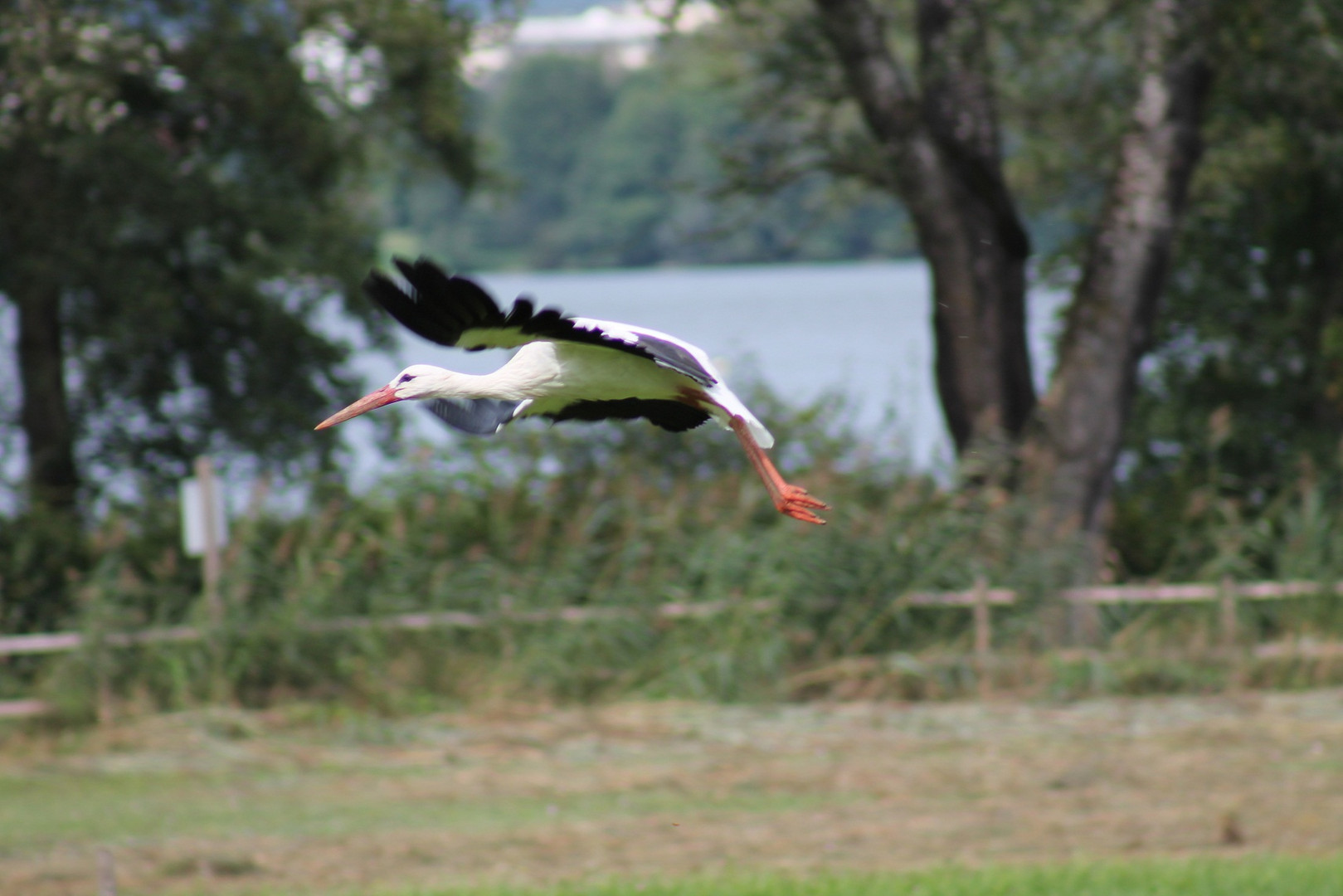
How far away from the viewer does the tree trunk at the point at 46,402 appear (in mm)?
12648

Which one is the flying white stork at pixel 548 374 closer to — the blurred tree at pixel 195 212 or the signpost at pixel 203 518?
the signpost at pixel 203 518

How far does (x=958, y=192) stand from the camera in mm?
11953

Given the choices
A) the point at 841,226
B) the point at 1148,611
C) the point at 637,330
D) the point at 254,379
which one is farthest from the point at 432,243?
the point at 637,330

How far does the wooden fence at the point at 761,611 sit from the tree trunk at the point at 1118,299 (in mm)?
777

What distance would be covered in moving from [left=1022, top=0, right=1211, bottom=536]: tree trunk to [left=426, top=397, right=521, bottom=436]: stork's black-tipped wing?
8300 millimetres

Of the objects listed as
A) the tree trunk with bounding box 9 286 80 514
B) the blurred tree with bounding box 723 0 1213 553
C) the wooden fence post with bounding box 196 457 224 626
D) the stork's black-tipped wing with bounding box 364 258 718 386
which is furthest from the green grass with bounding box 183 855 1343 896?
the tree trunk with bounding box 9 286 80 514

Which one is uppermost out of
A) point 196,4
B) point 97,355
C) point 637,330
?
point 196,4

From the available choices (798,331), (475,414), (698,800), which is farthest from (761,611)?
(798,331)

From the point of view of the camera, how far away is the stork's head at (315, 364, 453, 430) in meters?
2.96

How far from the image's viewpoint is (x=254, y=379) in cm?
1327

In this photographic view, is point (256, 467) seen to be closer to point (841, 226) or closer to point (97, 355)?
point (97, 355)

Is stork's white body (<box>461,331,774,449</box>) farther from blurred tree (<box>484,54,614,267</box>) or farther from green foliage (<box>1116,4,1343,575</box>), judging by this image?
blurred tree (<box>484,54,614,267</box>)

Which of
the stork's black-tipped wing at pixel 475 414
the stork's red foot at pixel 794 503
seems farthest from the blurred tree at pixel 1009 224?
the stork's black-tipped wing at pixel 475 414

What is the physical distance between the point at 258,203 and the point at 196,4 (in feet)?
4.86
